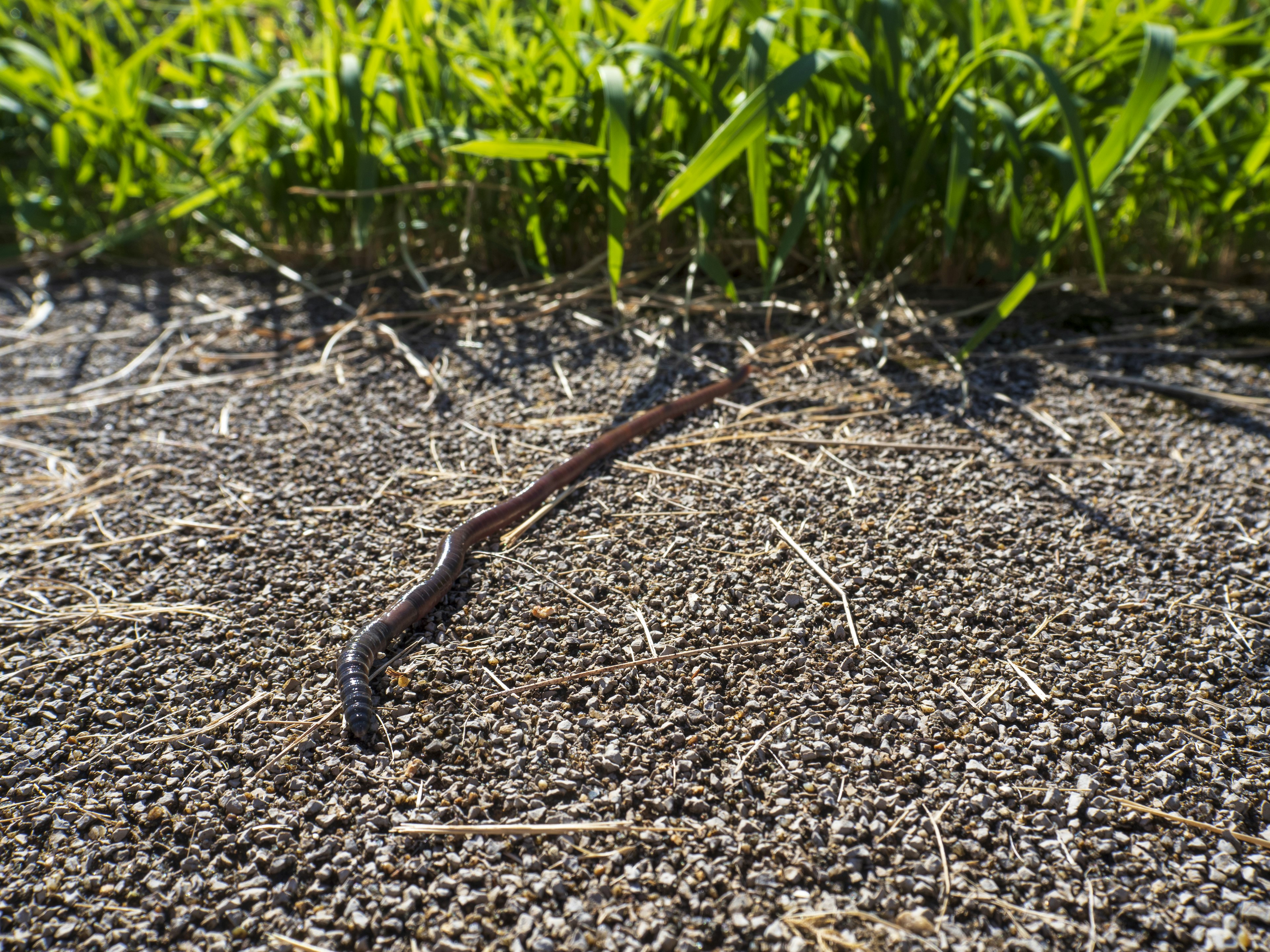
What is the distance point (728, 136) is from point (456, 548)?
43.4 inches

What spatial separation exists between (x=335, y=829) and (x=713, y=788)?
1.59 feet

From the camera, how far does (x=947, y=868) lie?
1.06 m

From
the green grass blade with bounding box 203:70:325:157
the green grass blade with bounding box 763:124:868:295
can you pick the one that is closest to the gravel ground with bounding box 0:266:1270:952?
the green grass blade with bounding box 763:124:868:295

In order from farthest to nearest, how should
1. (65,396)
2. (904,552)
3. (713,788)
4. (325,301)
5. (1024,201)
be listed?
1. (325,301)
2. (1024,201)
3. (65,396)
4. (904,552)
5. (713,788)

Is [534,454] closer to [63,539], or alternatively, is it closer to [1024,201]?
[63,539]

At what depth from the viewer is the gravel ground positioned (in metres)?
1.04

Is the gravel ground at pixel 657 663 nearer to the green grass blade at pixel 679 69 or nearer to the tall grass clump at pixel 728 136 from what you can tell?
the tall grass clump at pixel 728 136

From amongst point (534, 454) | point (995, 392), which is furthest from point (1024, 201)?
point (534, 454)

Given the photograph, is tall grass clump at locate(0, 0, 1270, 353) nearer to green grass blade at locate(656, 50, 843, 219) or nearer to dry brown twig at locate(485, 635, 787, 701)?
green grass blade at locate(656, 50, 843, 219)

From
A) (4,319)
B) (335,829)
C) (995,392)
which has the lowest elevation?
(4,319)

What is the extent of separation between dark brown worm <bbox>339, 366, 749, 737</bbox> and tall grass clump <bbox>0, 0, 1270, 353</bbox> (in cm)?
39

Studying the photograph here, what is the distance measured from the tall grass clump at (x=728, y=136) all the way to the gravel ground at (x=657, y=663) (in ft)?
1.58

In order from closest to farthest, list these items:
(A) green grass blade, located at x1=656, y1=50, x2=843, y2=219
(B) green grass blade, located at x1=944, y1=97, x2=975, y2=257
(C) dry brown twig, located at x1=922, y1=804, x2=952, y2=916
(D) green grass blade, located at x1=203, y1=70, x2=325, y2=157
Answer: (C) dry brown twig, located at x1=922, y1=804, x2=952, y2=916 → (A) green grass blade, located at x1=656, y1=50, x2=843, y2=219 → (B) green grass blade, located at x1=944, y1=97, x2=975, y2=257 → (D) green grass blade, located at x1=203, y1=70, x2=325, y2=157

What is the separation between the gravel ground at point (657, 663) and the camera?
3.42 feet
